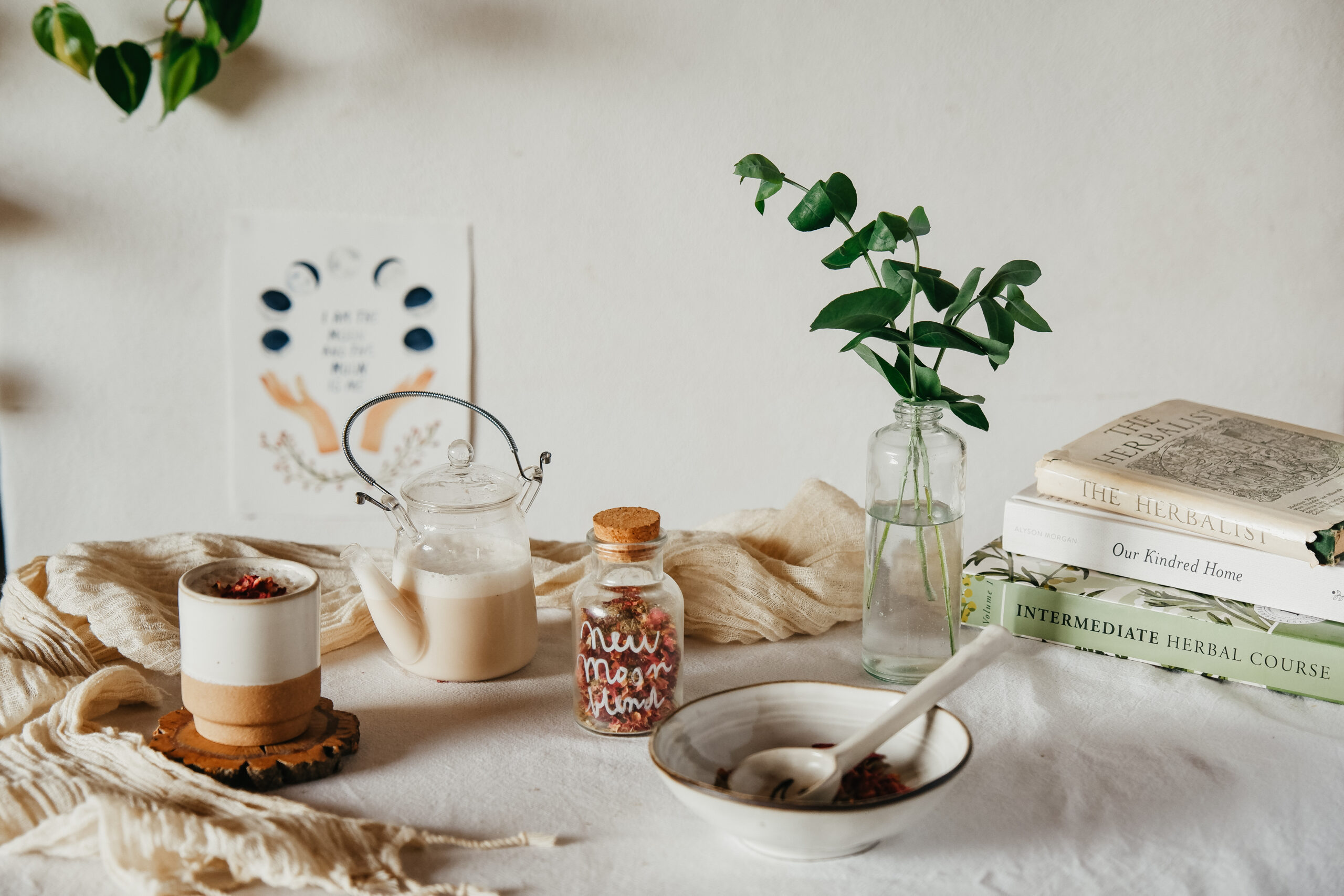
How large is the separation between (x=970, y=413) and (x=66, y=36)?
132 cm

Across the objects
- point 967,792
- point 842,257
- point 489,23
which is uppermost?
point 489,23

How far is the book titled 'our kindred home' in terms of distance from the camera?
813 millimetres

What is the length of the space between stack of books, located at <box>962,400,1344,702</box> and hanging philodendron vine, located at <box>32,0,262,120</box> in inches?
46.7

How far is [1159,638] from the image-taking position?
849 mm

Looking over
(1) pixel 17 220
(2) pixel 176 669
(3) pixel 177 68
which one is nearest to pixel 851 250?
(2) pixel 176 669

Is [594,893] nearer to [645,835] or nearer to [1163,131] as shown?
[645,835]

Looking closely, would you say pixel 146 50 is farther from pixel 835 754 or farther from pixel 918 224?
pixel 835 754

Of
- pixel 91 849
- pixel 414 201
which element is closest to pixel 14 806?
pixel 91 849

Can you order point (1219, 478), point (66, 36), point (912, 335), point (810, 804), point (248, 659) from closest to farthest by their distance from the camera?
point (810, 804), point (248, 659), point (912, 335), point (1219, 478), point (66, 36)

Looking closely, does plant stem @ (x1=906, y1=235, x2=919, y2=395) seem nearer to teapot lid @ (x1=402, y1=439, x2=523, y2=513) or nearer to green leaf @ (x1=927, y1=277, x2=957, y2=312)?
green leaf @ (x1=927, y1=277, x2=957, y2=312)

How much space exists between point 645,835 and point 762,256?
1131mm

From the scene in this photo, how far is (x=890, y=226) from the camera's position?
0.76 m

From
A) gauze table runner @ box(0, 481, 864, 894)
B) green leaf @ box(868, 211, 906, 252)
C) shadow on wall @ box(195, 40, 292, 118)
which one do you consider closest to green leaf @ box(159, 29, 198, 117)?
shadow on wall @ box(195, 40, 292, 118)

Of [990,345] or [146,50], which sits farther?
[146,50]
